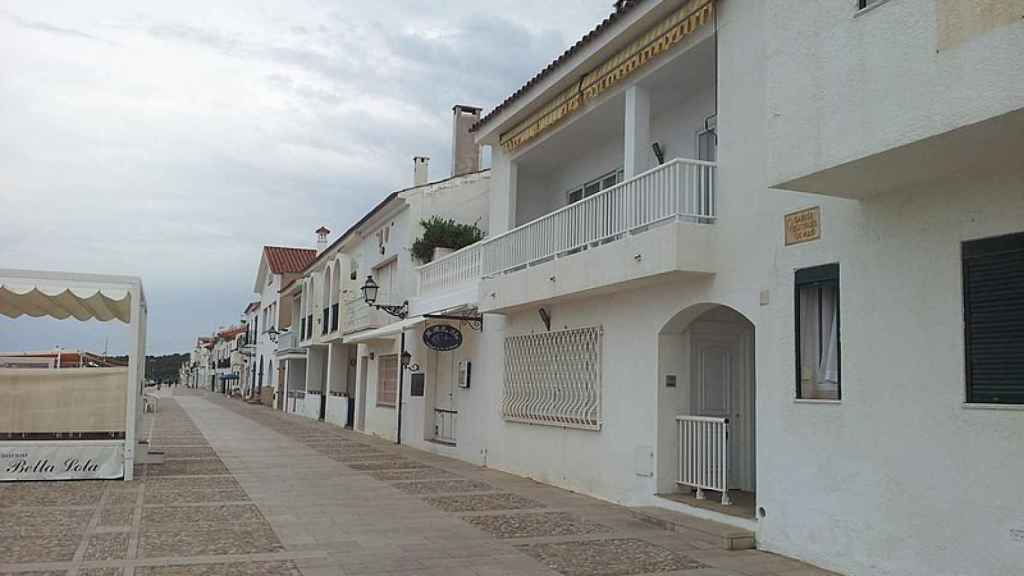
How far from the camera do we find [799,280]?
28.9 ft

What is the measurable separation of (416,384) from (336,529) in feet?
36.7

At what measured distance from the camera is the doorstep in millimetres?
9102

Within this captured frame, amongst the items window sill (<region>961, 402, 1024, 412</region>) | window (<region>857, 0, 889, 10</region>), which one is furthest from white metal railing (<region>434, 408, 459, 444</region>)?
window (<region>857, 0, 889, 10</region>)

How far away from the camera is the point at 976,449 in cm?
677

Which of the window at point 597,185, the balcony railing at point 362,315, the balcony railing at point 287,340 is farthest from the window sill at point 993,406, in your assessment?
the balcony railing at point 287,340

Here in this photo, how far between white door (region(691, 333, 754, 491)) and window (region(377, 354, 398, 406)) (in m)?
12.9

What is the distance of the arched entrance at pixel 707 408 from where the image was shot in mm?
10664

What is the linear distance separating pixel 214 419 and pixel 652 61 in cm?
2489

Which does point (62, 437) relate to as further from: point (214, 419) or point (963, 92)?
point (214, 419)

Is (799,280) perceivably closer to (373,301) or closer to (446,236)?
(446,236)

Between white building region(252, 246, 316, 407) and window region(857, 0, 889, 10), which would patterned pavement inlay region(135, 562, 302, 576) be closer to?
window region(857, 0, 889, 10)

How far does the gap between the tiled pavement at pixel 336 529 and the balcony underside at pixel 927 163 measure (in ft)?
11.4

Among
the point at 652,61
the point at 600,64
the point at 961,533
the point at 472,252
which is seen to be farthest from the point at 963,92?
the point at 472,252

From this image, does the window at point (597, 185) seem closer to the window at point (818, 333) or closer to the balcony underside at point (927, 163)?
the window at point (818, 333)
